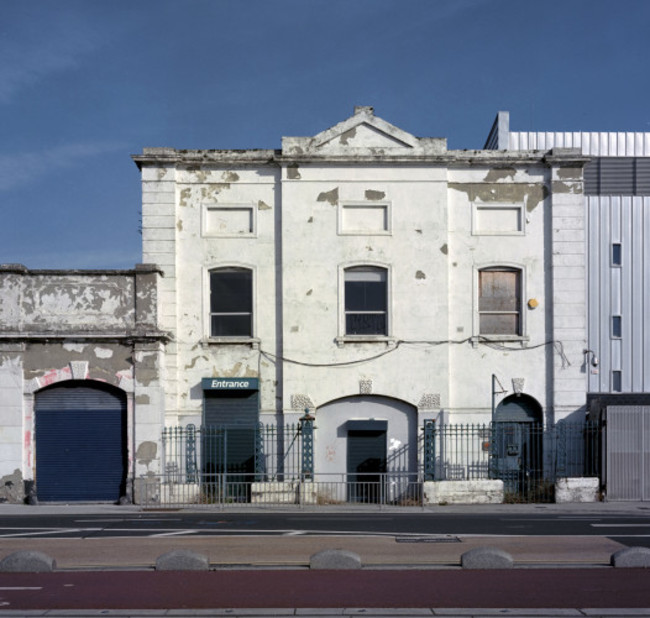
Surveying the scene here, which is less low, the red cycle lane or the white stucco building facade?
the white stucco building facade

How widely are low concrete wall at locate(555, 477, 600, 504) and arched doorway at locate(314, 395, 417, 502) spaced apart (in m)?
4.19

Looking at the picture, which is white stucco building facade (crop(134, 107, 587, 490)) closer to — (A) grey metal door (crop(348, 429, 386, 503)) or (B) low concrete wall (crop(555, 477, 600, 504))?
(A) grey metal door (crop(348, 429, 386, 503))

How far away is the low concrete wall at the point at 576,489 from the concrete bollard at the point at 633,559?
12.2m

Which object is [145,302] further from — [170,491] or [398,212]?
[398,212]

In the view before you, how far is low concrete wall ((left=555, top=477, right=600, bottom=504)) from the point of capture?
24.7 metres

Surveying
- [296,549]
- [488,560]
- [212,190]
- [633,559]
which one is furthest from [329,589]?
[212,190]

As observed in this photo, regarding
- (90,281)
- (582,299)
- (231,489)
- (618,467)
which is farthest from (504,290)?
(90,281)

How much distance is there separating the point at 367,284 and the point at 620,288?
1519 cm

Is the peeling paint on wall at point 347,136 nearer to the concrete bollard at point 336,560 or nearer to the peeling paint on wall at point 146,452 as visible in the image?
the peeling paint on wall at point 146,452

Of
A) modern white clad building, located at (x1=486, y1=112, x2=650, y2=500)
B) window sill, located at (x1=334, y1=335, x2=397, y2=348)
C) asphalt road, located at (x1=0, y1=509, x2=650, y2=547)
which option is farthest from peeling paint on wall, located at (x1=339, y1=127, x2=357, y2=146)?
modern white clad building, located at (x1=486, y1=112, x2=650, y2=500)

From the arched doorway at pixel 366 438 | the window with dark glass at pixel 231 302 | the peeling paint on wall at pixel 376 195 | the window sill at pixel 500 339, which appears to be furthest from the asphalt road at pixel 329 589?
the peeling paint on wall at pixel 376 195

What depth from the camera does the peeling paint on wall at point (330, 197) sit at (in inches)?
1052

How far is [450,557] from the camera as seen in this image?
45.9ft

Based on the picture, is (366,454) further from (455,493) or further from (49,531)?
(49,531)
